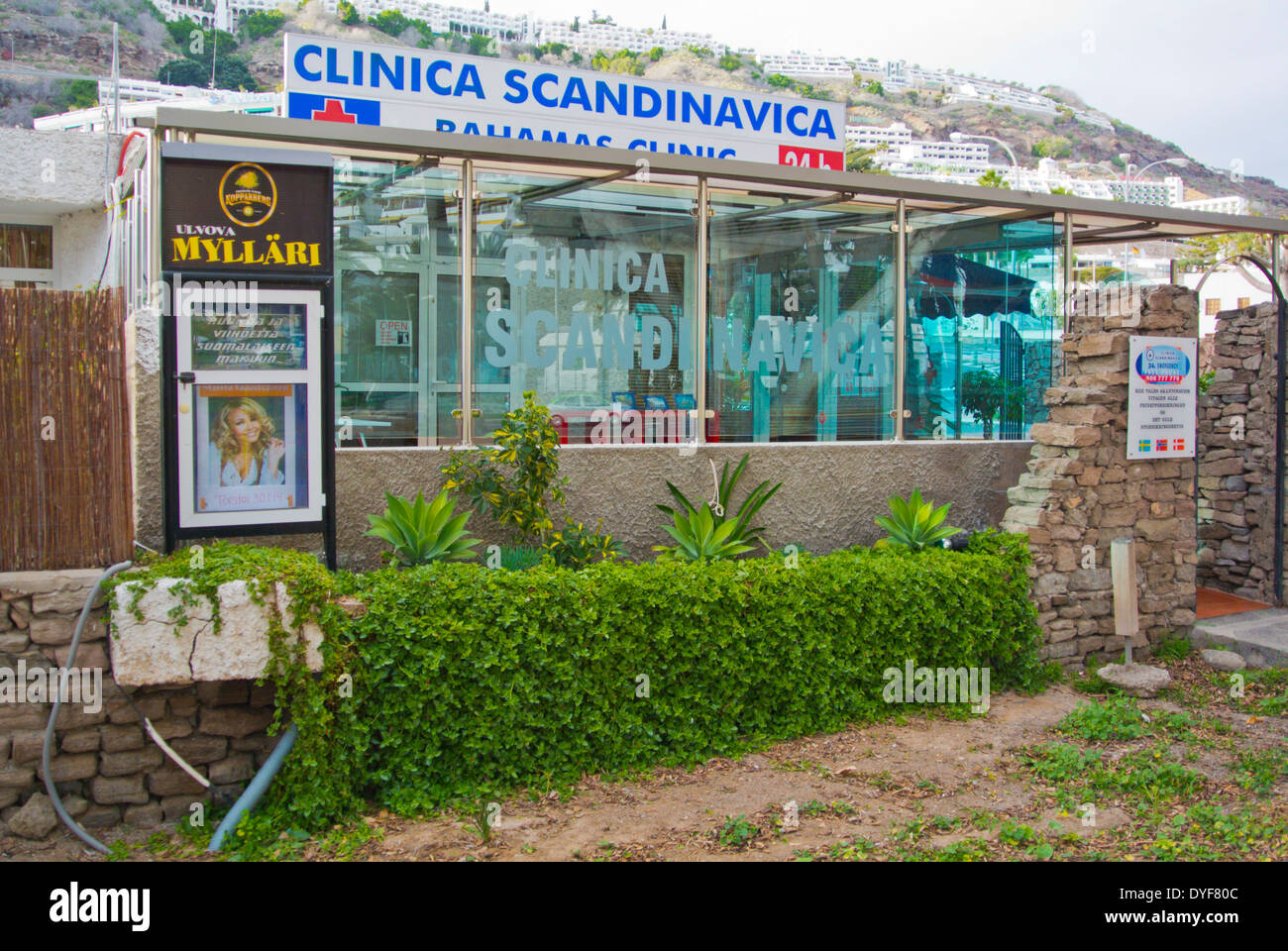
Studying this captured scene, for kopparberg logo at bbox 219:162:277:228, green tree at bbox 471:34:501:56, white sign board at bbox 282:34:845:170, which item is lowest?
kopparberg logo at bbox 219:162:277:228

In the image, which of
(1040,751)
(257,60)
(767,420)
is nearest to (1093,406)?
(767,420)

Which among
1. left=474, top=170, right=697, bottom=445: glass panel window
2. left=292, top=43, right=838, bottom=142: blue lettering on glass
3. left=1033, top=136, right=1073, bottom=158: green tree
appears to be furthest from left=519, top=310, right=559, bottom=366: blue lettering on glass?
left=1033, top=136, right=1073, bottom=158: green tree

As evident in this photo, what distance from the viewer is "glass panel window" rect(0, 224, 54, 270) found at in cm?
995

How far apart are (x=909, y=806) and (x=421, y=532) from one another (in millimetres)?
3146

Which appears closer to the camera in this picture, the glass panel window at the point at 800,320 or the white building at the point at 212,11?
the glass panel window at the point at 800,320

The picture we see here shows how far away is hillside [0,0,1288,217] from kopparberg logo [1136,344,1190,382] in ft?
66.0

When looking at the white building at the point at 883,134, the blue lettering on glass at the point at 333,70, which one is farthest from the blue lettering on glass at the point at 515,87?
the white building at the point at 883,134

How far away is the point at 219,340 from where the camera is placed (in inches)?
219

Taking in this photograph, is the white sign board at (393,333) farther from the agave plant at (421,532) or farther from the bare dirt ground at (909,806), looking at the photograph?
the bare dirt ground at (909,806)

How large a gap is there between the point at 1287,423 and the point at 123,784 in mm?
9936

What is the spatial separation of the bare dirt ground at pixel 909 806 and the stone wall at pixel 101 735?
0.16 meters

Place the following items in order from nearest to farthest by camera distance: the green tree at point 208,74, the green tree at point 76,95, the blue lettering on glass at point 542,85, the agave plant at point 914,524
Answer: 1. the agave plant at point 914,524
2. the blue lettering on glass at point 542,85
3. the green tree at point 76,95
4. the green tree at point 208,74

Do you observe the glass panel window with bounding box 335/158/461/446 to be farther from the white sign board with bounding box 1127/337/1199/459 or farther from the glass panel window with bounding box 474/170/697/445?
the white sign board with bounding box 1127/337/1199/459

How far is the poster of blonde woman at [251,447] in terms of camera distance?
5559 millimetres
